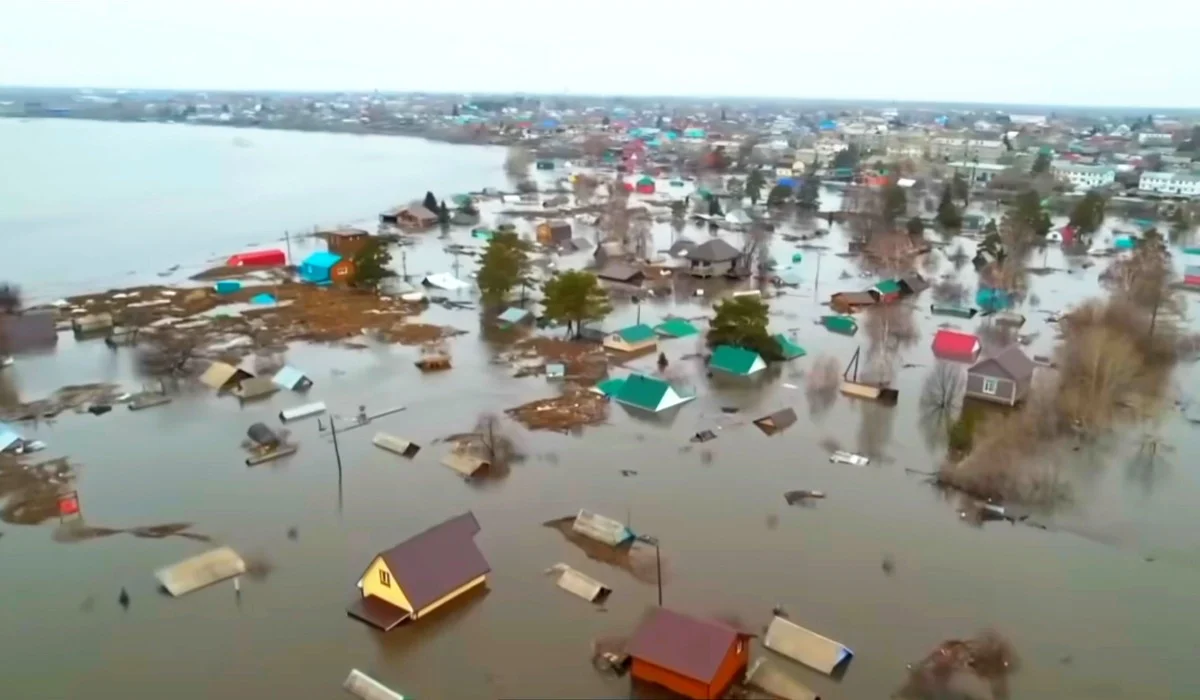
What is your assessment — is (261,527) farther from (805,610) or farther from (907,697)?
(907,697)

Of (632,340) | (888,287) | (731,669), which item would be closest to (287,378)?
(632,340)

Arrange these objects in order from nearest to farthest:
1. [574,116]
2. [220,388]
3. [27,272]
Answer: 1. [220,388]
2. [27,272]
3. [574,116]

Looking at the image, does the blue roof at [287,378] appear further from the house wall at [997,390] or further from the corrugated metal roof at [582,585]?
the house wall at [997,390]

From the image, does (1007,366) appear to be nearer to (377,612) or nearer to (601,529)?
(601,529)

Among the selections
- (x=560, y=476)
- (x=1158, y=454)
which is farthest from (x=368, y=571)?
(x=1158, y=454)

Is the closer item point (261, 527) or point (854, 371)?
point (261, 527)
